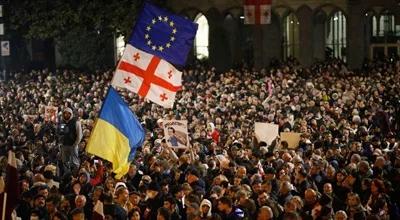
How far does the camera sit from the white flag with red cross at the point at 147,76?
42.8 feet

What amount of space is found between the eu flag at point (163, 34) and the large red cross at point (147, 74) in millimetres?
185

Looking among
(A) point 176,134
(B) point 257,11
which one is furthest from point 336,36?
(A) point 176,134

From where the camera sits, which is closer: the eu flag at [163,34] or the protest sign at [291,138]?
the eu flag at [163,34]

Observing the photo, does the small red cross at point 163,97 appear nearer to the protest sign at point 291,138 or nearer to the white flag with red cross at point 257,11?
the protest sign at point 291,138

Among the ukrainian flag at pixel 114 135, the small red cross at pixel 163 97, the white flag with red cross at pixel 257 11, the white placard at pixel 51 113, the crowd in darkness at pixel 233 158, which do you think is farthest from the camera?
the white flag with red cross at pixel 257 11

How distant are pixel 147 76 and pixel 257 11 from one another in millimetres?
23786

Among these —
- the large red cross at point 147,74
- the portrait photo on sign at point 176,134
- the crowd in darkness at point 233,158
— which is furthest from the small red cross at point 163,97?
the portrait photo on sign at point 176,134

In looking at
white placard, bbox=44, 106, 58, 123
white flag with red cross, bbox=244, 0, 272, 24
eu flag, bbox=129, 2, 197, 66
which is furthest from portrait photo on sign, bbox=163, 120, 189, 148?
white flag with red cross, bbox=244, 0, 272, 24

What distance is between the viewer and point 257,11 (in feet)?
120

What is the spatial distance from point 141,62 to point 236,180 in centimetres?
226

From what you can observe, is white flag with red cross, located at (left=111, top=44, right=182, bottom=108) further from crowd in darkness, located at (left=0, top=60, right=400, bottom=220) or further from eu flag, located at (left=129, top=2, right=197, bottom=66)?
crowd in darkness, located at (left=0, top=60, right=400, bottom=220)

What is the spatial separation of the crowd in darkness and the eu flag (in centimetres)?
183

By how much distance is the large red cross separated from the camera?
13.1 m

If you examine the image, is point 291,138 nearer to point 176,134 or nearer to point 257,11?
point 176,134
